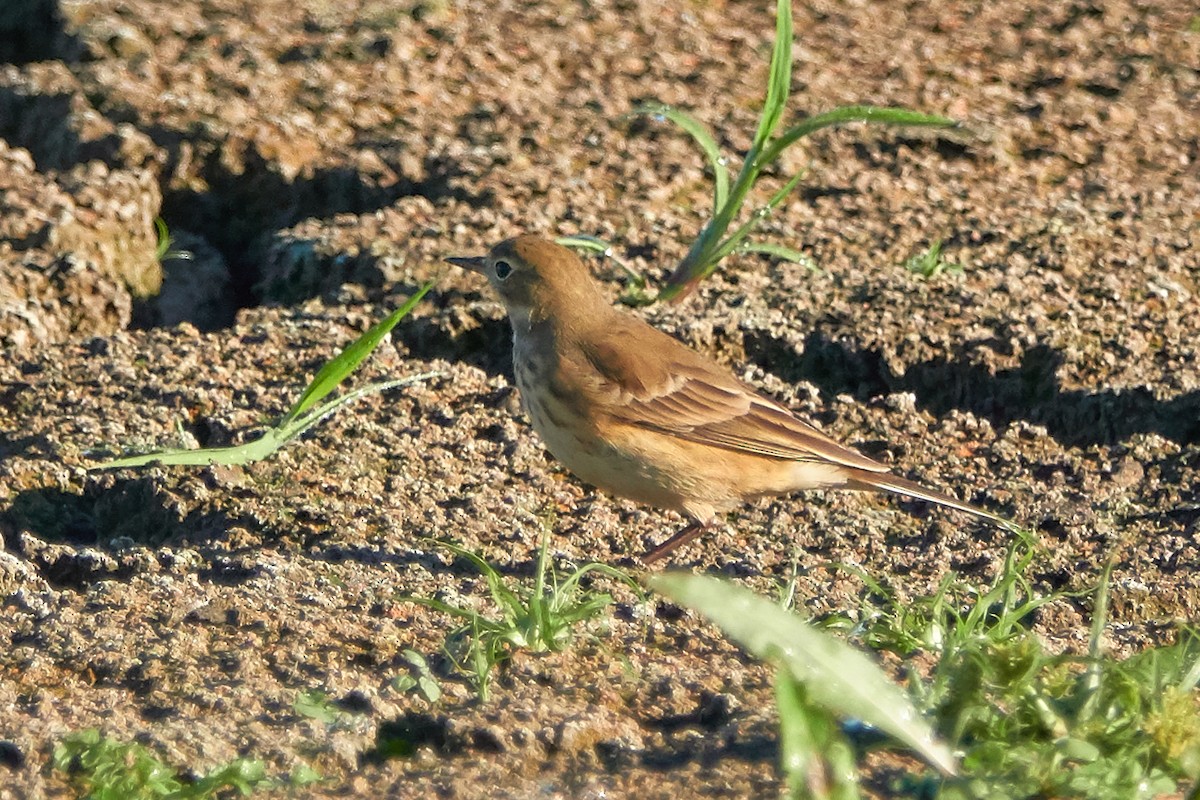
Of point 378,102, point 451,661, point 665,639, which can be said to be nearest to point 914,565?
point 665,639

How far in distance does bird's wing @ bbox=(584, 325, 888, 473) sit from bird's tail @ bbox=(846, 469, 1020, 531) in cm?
7

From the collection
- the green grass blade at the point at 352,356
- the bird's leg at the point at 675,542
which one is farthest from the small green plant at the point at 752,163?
the green grass blade at the point at 352,356

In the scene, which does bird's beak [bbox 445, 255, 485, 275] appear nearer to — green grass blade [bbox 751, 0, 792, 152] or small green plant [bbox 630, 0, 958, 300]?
small green plant [bbox 630, 0, 958, 300]

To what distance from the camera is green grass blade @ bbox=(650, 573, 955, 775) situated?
2.38 m

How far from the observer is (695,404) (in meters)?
4.66

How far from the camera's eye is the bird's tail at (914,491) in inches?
168

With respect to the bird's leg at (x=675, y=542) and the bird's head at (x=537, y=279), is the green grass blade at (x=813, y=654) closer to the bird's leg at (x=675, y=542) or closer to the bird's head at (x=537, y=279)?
the bird's leg at (x=675, y=542)

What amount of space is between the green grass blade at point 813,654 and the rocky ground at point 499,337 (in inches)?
16.1

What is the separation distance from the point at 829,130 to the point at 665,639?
3273 millimetres

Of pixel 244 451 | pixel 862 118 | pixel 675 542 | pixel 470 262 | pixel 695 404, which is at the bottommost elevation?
pixel 675 542

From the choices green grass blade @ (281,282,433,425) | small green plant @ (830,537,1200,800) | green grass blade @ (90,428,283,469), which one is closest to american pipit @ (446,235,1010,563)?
green grass blade @ (281,282,433,425)

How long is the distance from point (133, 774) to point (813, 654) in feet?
4.03

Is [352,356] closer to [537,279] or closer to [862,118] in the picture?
[537,279]

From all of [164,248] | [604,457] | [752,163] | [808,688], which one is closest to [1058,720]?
→ [808,688]
